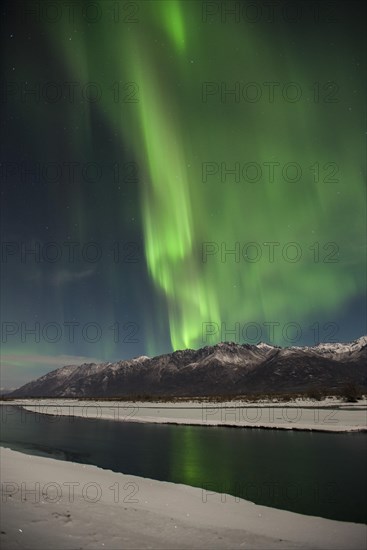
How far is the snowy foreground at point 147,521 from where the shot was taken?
35.0 feet

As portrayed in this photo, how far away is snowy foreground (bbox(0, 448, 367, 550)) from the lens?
10664mm

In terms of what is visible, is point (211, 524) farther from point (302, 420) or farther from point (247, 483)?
point (302, 420)

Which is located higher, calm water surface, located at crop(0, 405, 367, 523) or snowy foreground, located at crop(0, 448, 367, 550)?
snowy foreground, located at crop(0, 448, 367, 550)

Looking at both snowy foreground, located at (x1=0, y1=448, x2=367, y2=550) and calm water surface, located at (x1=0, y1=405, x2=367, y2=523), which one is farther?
calm water surface, located at (x1=0, y1=405, x2=367, y2=523)

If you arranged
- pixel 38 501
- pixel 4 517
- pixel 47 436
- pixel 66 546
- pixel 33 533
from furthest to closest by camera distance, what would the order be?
pixel 47 436 → pixel 38 501 → pixel 4 517 → pixel 33 533 → pixel 66 546

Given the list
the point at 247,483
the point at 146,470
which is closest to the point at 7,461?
the point at 146,470

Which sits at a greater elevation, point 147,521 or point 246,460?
point 147,521

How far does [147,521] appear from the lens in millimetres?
12477

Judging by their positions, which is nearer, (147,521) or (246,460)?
(147,521)

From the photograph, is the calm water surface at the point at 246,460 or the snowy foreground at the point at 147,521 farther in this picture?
the calm water surface at the point at 246,460

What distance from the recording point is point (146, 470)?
22188 millimetres

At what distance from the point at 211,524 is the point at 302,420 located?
3212cm

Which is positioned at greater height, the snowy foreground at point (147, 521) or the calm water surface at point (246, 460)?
the snowy foreground at point (147, 521)

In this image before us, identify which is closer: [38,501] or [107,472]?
[38,501]
